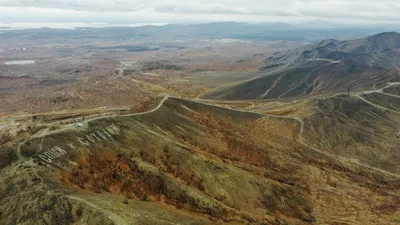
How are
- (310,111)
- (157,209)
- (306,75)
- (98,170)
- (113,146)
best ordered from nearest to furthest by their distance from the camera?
(157,209)
(98,170)
(113,146)
(310,111)
(306,75)

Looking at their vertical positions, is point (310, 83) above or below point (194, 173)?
below

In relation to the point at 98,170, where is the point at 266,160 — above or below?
below

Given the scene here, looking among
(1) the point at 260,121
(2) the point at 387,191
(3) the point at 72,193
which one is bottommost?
(2) the point at 387,191

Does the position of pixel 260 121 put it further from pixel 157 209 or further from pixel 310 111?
pixel 157 209

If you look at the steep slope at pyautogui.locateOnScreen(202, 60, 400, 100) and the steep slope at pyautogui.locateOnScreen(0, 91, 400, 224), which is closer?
the steep slope at pyautogui.locateOnScreen(0, 91, 400, 224)

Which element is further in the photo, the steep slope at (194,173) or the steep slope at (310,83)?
the steep slope at (310,83)

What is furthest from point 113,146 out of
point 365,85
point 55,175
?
point 365,85

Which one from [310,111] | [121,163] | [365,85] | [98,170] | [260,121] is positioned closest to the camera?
[98,170]

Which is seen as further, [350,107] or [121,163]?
[350,107]

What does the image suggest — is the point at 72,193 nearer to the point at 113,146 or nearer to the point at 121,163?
the point at 121,163

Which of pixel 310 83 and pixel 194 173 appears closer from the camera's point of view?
pixel 194 173
